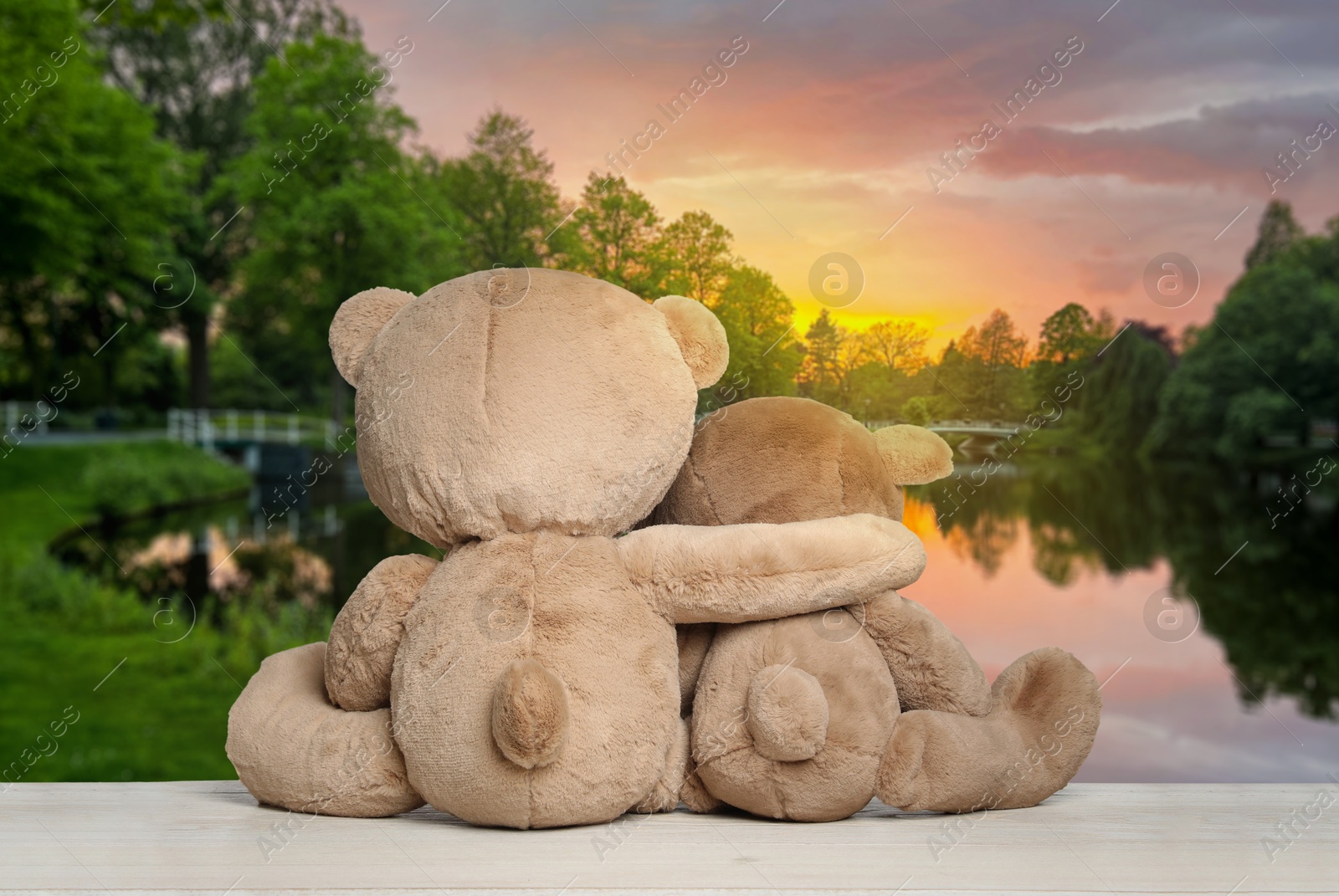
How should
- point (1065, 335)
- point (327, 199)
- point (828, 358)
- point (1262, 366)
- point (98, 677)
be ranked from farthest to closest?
1. point (327, 199)
2. point (98, 677)
3. point (1262, 366)
4. point (1065, 335)
5. point (828, 358)

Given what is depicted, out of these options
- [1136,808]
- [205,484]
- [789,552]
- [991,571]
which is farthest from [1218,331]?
[205,484]

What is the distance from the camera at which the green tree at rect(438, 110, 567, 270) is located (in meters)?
3.36

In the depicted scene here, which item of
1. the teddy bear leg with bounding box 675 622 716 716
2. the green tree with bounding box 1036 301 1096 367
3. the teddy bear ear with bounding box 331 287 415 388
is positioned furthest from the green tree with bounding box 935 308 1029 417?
the teddy bear ear with bounding box 331 287 415 388

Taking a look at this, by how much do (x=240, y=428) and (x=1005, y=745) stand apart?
12558 mm

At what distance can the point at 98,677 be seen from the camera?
6.12m

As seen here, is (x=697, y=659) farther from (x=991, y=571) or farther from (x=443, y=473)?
(x=991, y=571)

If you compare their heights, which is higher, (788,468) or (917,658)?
(788,468)

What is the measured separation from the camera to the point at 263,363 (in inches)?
473

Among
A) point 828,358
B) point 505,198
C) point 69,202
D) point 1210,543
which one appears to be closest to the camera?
point 828,358

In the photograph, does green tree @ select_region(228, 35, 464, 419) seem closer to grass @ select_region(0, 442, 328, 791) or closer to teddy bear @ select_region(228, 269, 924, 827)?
grass @ select_region(0, 442, 328, 791)

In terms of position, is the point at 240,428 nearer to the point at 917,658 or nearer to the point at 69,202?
the point at 69,202

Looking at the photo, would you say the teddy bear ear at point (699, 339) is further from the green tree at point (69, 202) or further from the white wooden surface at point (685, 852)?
the green tree at point (69, 202)

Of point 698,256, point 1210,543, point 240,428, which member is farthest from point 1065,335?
point 240,428

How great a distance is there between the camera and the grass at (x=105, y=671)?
521 centimetres
